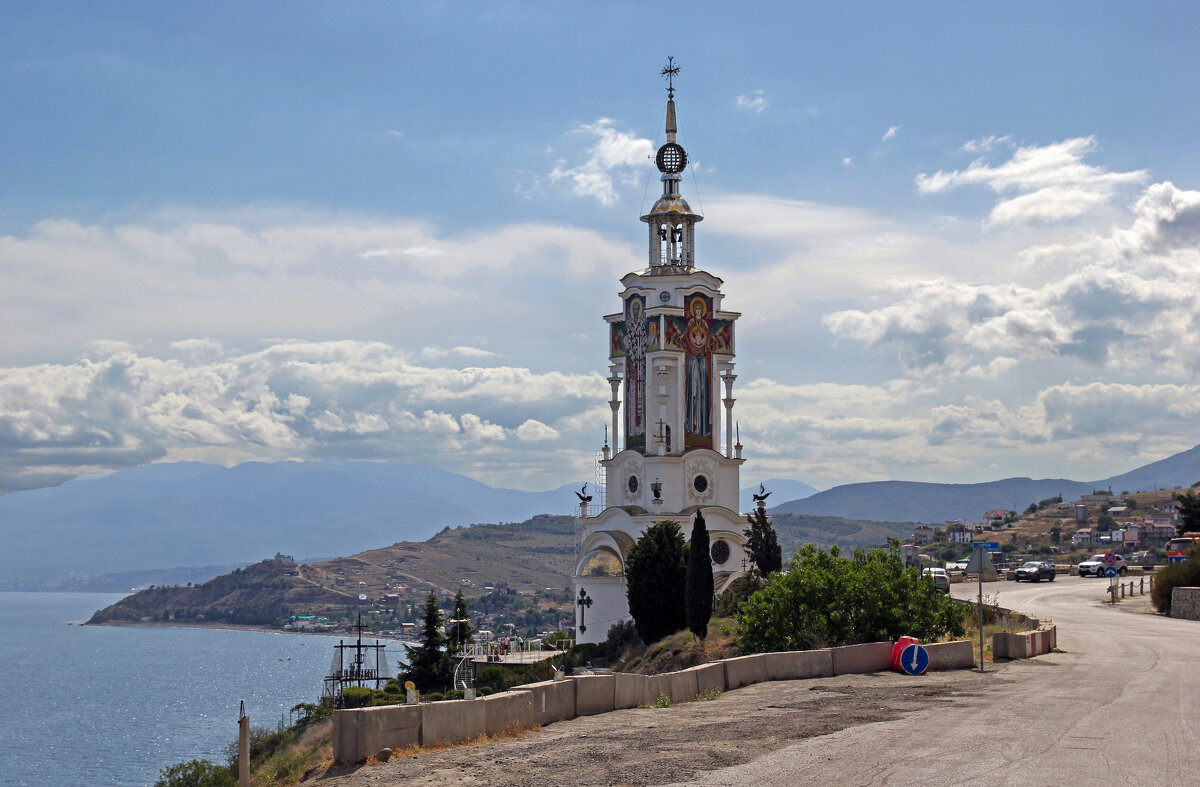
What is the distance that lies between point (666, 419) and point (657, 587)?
45.3ft

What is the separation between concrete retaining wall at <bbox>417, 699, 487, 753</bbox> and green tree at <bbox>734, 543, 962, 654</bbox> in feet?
43.8

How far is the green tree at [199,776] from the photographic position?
56.5 m

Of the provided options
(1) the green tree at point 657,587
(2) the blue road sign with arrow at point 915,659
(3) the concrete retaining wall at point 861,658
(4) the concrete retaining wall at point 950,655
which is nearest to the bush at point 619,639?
(1) the green tree at point 657,587

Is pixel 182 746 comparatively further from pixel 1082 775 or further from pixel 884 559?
pixel 1082 775

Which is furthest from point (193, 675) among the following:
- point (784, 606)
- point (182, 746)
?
point (784, 606)

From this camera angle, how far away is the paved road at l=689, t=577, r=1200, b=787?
45.6 feet

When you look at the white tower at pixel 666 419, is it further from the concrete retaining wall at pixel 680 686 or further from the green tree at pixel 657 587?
the concrete retaining wall at pixel 680 686

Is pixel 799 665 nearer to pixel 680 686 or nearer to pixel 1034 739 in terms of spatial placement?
pixel 680 686

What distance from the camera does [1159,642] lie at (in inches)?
1236

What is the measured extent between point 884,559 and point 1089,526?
5235 inches

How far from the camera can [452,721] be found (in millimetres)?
16438

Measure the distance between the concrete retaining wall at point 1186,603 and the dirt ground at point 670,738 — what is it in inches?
871

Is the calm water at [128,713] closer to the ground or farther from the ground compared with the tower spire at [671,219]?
closer to the ground

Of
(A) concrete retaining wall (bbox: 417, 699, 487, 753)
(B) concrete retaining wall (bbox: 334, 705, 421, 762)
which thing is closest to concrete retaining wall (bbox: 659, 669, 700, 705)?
(A) concrete retaining wall (bbox: 417, 699, 487, 753)
